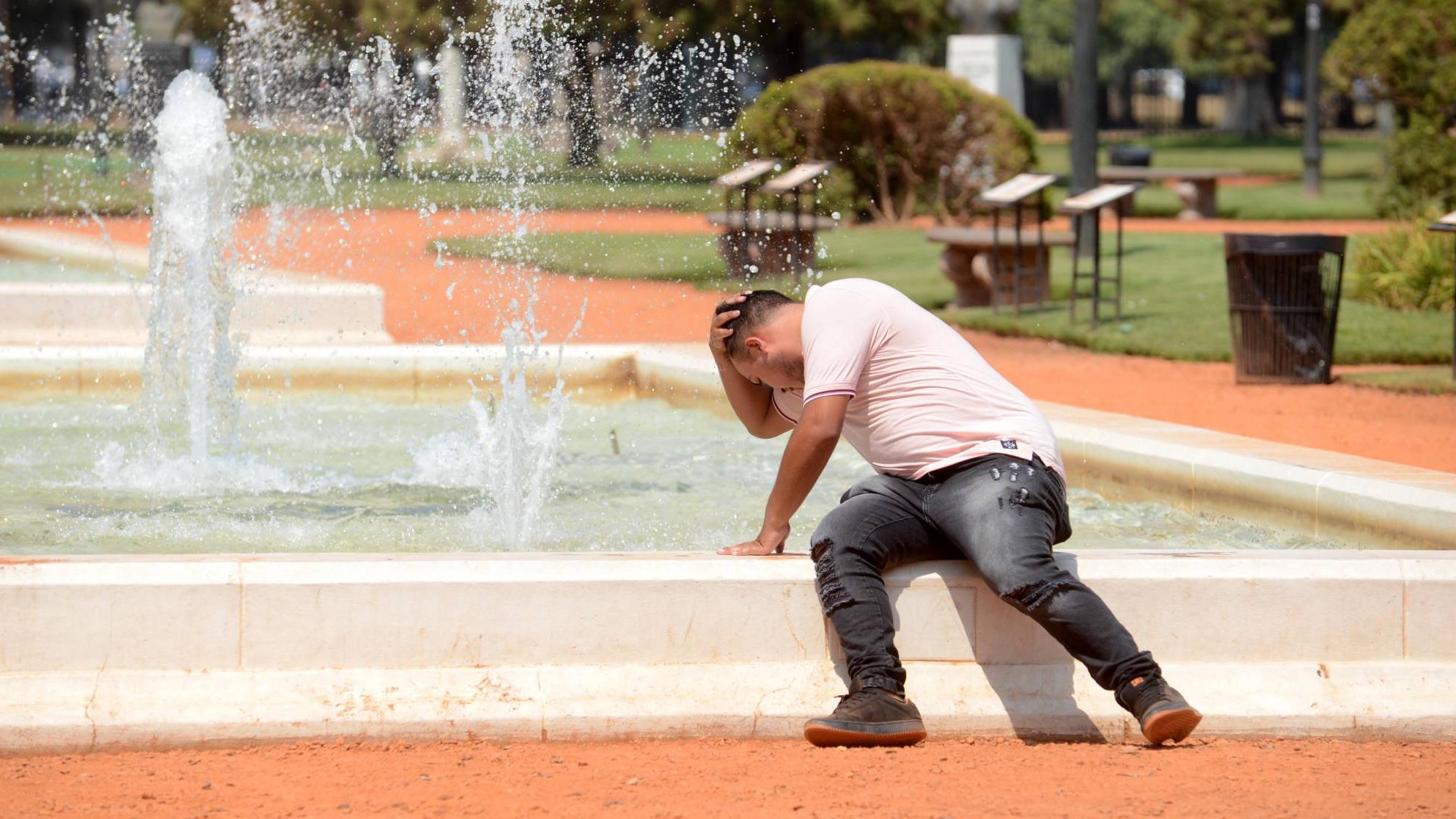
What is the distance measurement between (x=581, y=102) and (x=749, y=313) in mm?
27902

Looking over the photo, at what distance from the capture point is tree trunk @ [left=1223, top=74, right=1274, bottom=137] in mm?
54062

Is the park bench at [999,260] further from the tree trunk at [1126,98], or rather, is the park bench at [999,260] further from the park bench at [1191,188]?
the tree trunk at [1126,98]

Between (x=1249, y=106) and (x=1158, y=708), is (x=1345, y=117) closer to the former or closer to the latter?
(x=1249, y=106)

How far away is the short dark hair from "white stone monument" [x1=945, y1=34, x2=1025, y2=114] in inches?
754

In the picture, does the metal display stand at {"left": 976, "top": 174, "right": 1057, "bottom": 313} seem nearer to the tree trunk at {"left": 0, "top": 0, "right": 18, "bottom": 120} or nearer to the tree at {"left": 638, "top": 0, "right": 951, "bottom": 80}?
the tree at {"left": 638, "top": 0, "right": 951, "bottom": 80}

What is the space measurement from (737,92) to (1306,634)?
26.9 m

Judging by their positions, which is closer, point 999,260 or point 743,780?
point 743,780

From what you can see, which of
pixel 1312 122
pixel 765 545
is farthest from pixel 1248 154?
pixel 765 545

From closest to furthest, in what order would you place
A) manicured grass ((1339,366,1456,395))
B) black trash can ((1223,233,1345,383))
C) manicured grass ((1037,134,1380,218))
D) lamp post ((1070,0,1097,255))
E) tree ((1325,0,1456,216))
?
manicured grass ((1339,366,1456,395)) → black trash can ((1223,233,1345,383)) → tree ((1325,0,1456,216)) → lamp post ((1070,0,1097,255)) → manicured grass ((1037,134,1380,218))

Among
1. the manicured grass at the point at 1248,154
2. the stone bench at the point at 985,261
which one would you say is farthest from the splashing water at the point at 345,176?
the manicured grass at the point at 1248,154

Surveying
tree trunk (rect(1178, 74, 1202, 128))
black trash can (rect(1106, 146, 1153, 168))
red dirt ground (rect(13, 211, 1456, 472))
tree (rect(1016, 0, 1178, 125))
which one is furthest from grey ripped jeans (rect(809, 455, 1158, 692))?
tree trunk (rect(1178, 74, 1202, 128))

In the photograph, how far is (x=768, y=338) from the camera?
4.28m

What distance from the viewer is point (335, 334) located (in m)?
10.8

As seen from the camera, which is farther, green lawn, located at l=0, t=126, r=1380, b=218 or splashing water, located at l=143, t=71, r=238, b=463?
green lawn, located at l=0, t=126, r=1380, b=218
